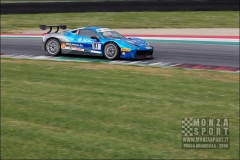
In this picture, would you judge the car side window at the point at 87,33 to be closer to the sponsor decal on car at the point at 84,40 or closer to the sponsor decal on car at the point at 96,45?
the sponsor decal on car at the point at 84,40

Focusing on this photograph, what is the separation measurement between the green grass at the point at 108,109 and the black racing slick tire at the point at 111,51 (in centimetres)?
76

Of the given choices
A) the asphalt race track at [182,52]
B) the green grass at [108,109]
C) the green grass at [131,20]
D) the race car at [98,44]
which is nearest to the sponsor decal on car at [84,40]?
the race car at [98,44]

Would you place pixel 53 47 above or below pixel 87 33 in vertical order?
below

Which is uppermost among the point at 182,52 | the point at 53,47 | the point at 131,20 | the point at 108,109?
the point at 131,20

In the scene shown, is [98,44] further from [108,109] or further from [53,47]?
[108,109]

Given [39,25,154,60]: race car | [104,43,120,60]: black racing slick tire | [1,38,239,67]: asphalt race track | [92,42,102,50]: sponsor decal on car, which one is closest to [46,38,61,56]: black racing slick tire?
[39,25,154,60]: race car

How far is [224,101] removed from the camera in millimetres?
10828

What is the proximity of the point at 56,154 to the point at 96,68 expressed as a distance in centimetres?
652

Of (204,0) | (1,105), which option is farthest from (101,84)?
(204,0)

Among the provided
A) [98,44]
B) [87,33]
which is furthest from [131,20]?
[98,44]

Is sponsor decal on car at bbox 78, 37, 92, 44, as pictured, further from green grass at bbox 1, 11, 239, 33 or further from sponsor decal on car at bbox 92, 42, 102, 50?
green grass at bbox 1, 11, 239, 33

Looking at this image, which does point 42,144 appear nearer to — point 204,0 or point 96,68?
point 96,68

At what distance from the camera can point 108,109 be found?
10289 mm

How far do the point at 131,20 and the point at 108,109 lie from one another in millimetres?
14646
